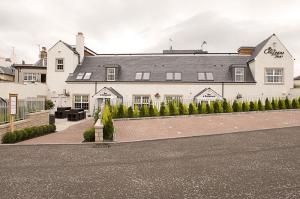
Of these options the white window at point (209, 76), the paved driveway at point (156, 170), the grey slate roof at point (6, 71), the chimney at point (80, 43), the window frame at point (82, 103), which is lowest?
the paved driveway at point (156, 170)

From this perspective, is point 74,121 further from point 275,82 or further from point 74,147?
point 275,82

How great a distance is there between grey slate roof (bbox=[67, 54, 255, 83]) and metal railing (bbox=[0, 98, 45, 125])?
496 inches

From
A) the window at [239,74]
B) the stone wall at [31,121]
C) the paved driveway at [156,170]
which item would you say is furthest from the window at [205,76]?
the stone wall at [31,121]

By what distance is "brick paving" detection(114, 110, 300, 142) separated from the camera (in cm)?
1440

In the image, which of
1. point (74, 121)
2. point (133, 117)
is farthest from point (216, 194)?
point (74, 121)

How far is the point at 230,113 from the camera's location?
2136 cm

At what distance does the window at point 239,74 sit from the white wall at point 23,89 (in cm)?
2378

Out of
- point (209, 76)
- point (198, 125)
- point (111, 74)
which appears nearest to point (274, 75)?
point (209, 76)

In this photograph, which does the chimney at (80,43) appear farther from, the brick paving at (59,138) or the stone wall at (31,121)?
the brick paving at (59,138)

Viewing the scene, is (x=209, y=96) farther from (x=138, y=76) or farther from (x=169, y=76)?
(x=138, y=76)

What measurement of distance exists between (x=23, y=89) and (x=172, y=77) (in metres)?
16.9

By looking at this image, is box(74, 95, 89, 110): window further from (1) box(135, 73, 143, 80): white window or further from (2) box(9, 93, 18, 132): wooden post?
(2) box(9, 93, 18, 132): wooden post

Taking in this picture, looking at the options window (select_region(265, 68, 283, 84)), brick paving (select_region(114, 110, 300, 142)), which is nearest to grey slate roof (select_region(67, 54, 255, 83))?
window (select_region(265, 68, 283, 84))

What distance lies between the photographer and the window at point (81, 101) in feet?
98.3
